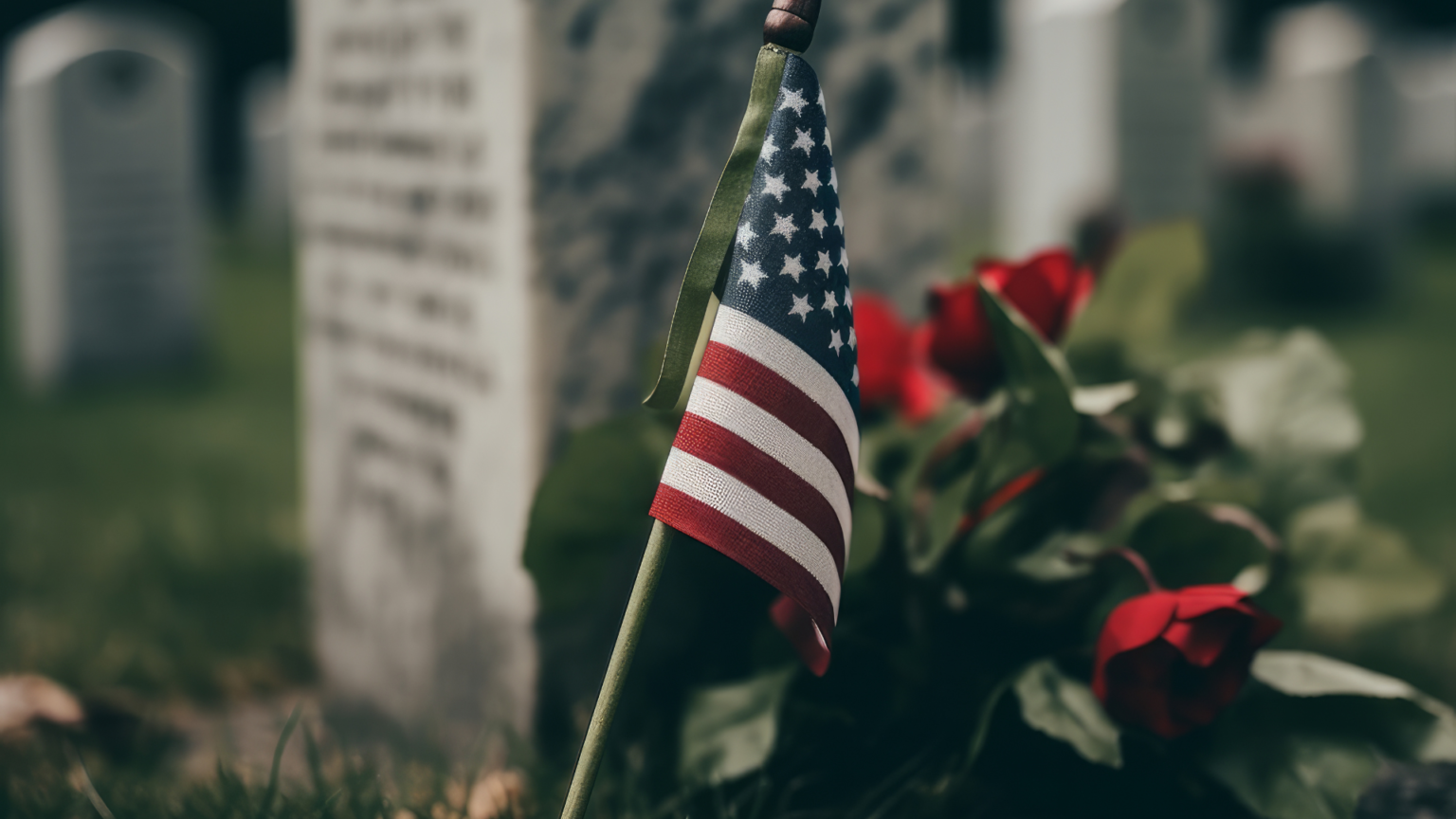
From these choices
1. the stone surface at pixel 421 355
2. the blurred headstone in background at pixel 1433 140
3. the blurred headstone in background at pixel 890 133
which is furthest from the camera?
the blurred headstone in background at pixel 1433 140

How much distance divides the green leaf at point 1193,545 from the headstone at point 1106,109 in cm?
345

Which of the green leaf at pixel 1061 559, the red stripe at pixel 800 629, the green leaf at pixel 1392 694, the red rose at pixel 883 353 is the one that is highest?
the red rose at pixel 883 353

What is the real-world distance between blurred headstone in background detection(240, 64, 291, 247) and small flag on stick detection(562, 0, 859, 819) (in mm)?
10486

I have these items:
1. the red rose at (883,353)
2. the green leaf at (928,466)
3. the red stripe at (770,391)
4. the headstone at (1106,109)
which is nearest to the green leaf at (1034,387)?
the green leaf at (928,466)

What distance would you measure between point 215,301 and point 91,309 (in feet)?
9.02

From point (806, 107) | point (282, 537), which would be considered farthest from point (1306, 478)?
point (282, 537)

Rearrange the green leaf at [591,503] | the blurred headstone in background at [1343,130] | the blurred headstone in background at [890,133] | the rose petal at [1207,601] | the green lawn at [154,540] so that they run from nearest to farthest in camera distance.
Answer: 1. the rose petal at [1207,601]
2. the green leaf at [591,503]
3. the blurred headstone in background at [890,133]
4. the green lawn at [154,540]
5. the blurred headstone in background at [1343,130]

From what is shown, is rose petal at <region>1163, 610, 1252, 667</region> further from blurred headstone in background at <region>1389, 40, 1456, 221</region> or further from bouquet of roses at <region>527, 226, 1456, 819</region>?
blurred headstone in background at <region>1389, 40, 1456, 221</region>

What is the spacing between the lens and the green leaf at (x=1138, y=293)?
5.09 ft

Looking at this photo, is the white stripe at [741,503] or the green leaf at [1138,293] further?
the green leaf at [1138,293]

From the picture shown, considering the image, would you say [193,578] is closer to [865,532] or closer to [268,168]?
[865,532]

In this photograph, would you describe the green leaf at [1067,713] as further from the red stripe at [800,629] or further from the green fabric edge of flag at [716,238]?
the green fabric edge of flag at [716,238]

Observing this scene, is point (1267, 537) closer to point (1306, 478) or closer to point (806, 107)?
point (1306, 478)

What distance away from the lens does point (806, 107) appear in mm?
1079
